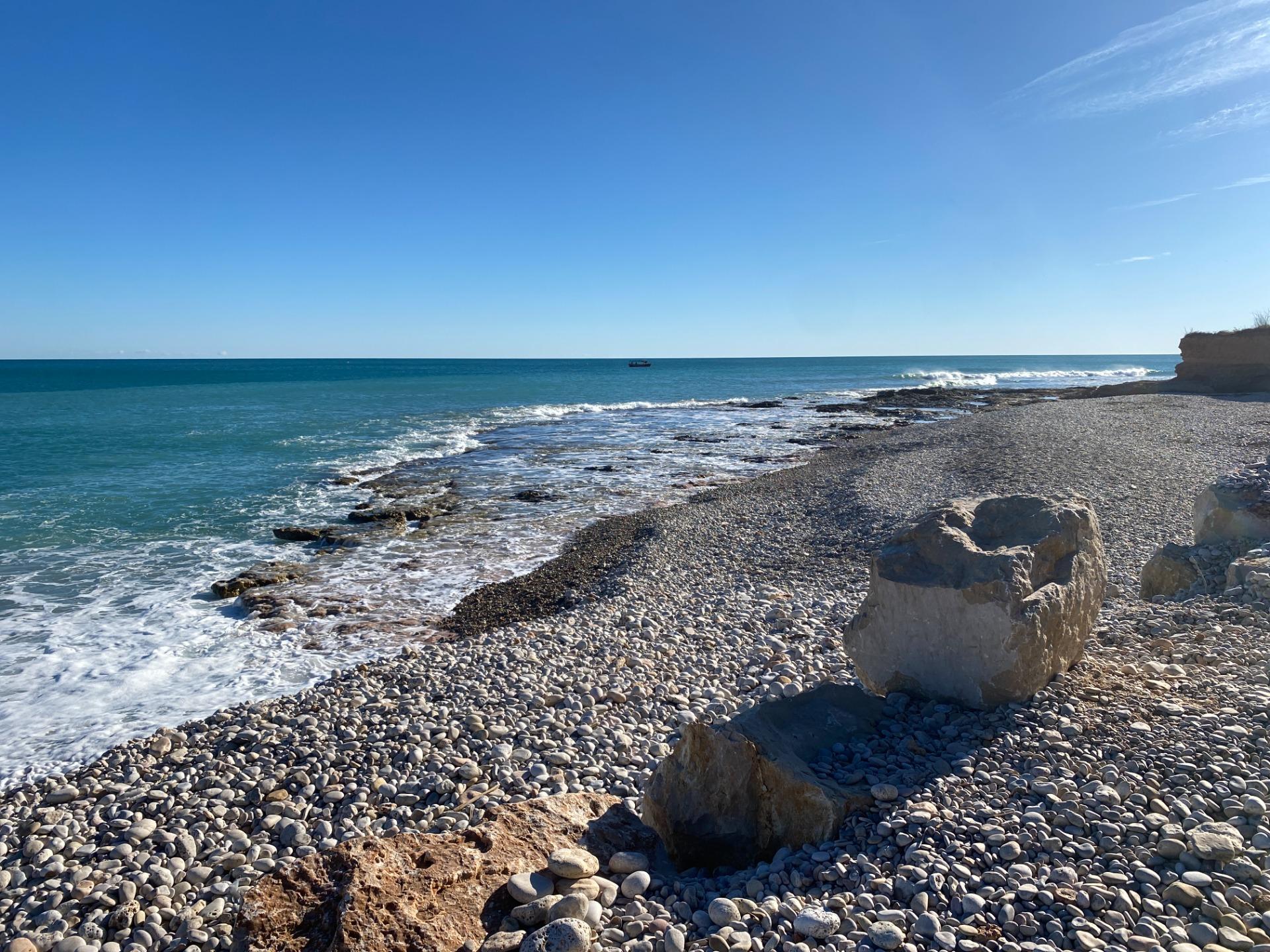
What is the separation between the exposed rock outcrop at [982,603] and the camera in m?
5.39

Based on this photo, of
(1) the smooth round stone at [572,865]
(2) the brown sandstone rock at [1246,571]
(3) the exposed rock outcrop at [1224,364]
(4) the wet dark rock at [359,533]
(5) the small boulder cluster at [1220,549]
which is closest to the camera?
(1) the smooth round stone at [572,865]

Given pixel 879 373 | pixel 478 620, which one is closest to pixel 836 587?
pixel 478 620

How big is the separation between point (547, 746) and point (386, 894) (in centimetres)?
274

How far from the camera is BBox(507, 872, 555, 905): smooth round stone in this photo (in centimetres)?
398

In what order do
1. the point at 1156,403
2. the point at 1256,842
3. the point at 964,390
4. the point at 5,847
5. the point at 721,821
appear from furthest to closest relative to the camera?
the point at 964,390, the point at 1156,403, the point at 5,847, the point at 721,821, the point at 1256,842

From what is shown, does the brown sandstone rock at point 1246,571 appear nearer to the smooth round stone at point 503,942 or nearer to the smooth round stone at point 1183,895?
the smooth round stone at point 1183,895

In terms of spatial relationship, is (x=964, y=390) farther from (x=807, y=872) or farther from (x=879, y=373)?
(x=807, y=872)

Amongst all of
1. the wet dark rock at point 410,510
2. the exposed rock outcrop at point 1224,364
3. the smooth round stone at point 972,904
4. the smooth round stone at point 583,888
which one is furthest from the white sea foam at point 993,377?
the smooth round stone at point 583,888

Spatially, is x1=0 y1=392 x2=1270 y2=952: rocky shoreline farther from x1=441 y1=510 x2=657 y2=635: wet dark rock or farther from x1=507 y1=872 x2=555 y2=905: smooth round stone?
x1=507 y1=872 x2=555 y2=905: smooth round stone

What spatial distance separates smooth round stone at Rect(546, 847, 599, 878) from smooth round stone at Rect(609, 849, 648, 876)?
14 cm

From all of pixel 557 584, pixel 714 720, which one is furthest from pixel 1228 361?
pixel 714 720

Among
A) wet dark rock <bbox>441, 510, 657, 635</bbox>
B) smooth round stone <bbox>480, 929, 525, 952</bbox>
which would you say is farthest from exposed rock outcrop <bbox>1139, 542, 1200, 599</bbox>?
smooth round stone <bbox>480, 929, 525, 952</bbox>

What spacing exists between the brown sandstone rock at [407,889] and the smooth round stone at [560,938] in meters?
0.30

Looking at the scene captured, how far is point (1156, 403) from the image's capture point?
30.3 meters
